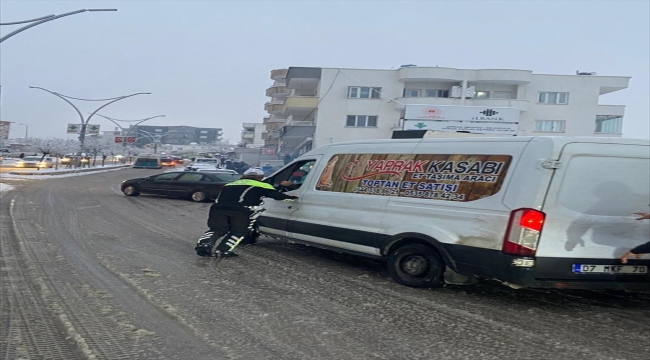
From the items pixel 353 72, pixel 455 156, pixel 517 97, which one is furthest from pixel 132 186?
pixel 517 97

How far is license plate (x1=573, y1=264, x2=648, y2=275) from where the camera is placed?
502cm

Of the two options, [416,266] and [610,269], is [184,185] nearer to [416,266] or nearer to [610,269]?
[416,266]

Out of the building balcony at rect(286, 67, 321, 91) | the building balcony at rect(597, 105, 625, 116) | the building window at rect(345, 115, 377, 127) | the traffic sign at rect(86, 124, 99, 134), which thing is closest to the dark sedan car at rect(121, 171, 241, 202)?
the building window at rect(345, 115, 377, 127)

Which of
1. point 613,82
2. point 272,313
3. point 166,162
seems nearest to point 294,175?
point 272,313

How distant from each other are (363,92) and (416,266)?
104 ft

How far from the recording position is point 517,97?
3691cm

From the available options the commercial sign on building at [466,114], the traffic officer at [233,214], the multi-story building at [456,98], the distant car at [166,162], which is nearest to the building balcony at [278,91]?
the distant car at [166,162]

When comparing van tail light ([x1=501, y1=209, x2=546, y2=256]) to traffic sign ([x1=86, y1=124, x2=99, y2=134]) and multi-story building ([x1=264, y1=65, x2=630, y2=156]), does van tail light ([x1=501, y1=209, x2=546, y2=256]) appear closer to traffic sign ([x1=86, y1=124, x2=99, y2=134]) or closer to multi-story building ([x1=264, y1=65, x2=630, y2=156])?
multi-story building ([x1=264, y1=65, x2=630, y2=156])

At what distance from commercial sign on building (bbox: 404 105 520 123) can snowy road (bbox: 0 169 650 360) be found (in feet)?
57.2

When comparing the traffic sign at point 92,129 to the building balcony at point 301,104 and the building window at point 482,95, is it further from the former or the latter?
the building window at point 482,95

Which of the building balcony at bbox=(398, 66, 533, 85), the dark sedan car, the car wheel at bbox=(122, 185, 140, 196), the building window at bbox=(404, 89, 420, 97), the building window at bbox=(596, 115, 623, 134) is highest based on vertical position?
the building balcony at bbox=(398, 66, 533, 85)

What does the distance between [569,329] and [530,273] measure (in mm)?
603

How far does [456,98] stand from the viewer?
118 ft

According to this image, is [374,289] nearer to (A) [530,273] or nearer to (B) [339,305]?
(B) [339,305]
